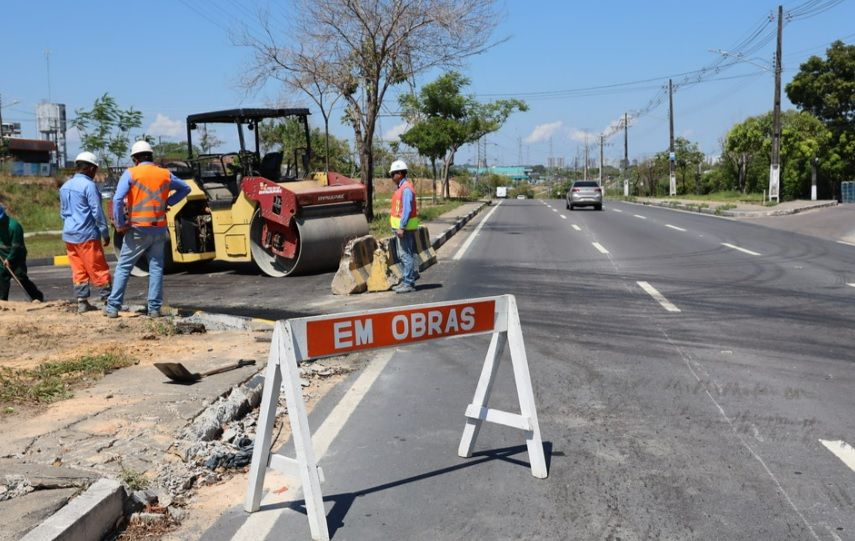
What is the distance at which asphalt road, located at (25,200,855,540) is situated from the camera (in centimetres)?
409

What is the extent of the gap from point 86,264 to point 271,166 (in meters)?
5.05

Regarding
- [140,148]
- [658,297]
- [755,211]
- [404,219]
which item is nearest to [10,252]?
[140,148]

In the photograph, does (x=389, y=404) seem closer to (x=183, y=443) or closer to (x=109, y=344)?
(x=183, y=443)

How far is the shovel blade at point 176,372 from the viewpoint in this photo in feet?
20.8

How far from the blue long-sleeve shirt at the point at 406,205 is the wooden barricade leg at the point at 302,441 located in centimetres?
739

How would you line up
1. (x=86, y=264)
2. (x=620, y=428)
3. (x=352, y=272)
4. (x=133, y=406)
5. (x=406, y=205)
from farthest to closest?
(x=352, y=272), (x=406, y=205), (x=86, y=264), (x=133, y=406), (x=620, y=428)

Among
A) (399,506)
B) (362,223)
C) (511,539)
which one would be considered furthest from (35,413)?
(362,223)

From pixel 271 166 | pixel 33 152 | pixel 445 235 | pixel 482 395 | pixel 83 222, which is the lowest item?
pixel 482 395

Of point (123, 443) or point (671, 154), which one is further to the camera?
point (671, 154)

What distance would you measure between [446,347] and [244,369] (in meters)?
2.13

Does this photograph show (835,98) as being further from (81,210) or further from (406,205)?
(81,210)

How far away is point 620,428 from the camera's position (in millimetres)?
5473

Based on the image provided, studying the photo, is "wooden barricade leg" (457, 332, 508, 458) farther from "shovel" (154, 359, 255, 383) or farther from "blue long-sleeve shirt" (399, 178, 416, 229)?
"blue long-sleeve shirt" (399, 178, 416, 229)

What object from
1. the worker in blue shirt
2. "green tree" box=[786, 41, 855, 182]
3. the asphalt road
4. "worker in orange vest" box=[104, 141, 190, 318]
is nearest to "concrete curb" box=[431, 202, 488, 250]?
the asphalt road
